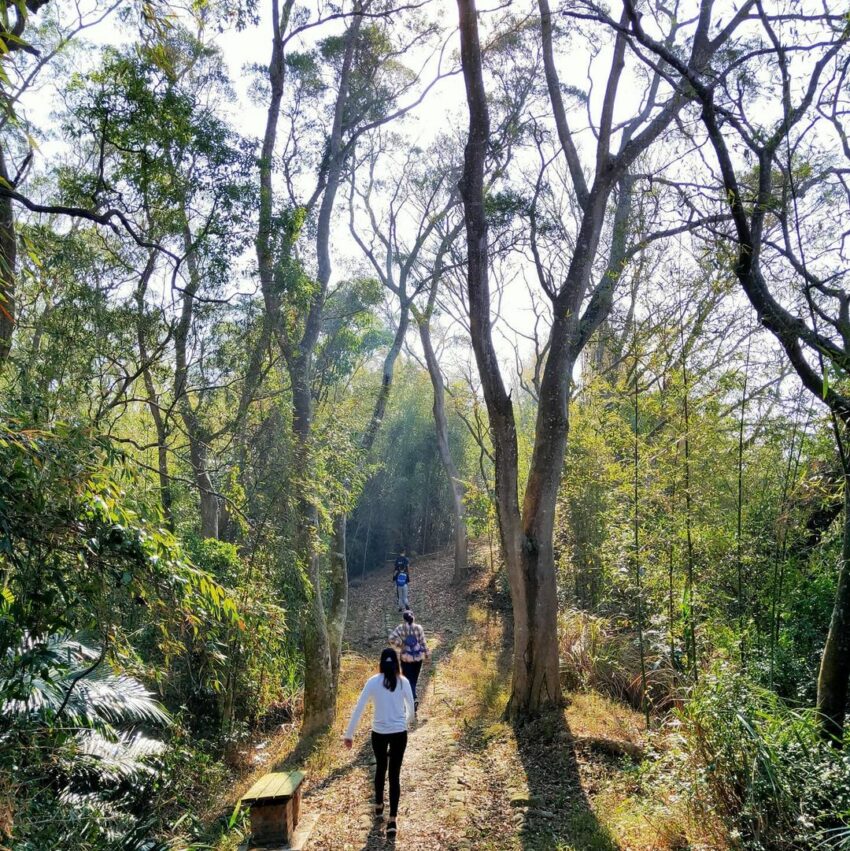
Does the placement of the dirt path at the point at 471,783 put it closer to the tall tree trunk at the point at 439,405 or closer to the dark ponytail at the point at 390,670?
the dark ponytail at the point at 390,670

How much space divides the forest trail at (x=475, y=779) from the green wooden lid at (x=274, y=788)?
1.99ft

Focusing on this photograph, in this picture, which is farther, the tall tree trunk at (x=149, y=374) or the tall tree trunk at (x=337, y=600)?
the tall tree trunk at (x=337, y=600)

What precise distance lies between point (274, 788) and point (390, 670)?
1.26 meters

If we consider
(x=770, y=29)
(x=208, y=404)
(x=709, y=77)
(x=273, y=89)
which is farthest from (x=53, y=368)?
(x=770, y=29)

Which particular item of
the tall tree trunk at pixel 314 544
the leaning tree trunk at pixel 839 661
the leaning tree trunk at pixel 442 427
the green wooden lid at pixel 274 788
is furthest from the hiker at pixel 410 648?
the leaning tree trunk at pixel 442 427

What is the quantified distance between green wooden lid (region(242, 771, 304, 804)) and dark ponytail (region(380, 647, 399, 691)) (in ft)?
3.39

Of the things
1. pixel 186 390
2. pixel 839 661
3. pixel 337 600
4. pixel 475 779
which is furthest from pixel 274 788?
pixel 337 600

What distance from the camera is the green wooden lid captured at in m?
5.18

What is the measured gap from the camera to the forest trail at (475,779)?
573 centimetres

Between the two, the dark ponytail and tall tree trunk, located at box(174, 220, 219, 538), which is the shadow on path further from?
tall tree trunk, located at box(174, 220, 219, 538)

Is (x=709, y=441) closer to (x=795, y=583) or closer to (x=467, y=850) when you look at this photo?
(x=795, y=583)

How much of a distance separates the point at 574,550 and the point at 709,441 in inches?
161

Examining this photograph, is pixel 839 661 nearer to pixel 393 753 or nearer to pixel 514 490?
pixel 393 753

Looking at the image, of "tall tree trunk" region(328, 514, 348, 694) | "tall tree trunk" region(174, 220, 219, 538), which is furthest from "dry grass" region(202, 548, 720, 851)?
"tall tree trunk" region(174, 220, 219, 538)
